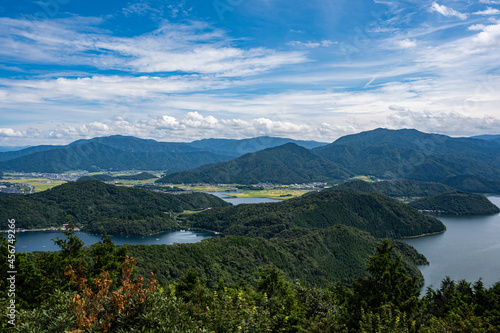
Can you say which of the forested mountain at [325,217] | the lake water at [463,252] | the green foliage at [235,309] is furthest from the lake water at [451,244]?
the green foliage at [235,309]

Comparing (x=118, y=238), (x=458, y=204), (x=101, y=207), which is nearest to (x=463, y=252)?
(x=458, y=204)

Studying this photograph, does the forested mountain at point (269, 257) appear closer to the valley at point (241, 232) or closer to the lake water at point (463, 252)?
the valley at point (241, 232)

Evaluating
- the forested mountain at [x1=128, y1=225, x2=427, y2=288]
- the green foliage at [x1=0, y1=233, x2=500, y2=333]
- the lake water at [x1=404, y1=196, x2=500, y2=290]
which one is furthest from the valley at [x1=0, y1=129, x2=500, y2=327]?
the lake water at [x1=404, y1=196, x2=500, y2=290]

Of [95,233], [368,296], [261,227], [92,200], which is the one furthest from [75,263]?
[92,200]

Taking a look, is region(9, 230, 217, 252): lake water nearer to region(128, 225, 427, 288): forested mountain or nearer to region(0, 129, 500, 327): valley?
region(0, 129, 500, 327): valley

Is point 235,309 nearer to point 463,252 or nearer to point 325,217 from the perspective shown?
point 463,252

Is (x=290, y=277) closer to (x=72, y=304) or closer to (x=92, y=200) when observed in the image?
(x=72, y=304)
